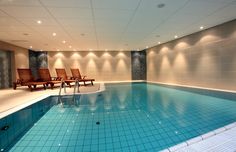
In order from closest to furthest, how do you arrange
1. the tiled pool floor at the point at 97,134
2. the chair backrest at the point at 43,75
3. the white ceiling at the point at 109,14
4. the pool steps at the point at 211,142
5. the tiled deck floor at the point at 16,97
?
1. the pool steps at the point at 211,142
2. the tiled pool floor at the point at 97,134
3. the white ceiling at the point at 109,14
4. the tiled deck floor at the point at 16,97
5. the chair backrest at the point at 43,75

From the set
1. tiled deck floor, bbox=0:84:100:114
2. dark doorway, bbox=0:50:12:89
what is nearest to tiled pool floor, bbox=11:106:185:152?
tiled deck floor, bbox=0:84:100:114

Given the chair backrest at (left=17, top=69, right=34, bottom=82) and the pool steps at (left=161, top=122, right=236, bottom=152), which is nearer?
the pool steps at (left=161, top=122, right=236, bottom=152)

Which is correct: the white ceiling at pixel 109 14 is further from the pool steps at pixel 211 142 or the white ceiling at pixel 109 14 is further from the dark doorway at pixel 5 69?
the dark doorway at pixel 5 69

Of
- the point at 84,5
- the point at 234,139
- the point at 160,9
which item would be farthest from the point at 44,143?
the point at 160,9

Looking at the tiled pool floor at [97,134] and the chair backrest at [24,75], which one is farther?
the chair backrest at [24,75]

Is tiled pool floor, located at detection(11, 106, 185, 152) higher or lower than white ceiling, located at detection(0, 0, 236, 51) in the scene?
lower

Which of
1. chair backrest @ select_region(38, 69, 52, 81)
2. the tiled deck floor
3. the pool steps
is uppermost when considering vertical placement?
chair backrest @ select_region(38, 69, 52, 81)

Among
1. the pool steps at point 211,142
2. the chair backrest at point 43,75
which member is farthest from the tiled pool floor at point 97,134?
the chair backrest at point 43,75

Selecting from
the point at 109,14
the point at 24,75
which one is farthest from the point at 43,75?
the point at 109,14

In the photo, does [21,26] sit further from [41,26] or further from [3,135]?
[3,135]

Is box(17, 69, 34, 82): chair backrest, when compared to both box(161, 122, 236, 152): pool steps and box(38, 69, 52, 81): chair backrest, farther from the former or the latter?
box(161, 122, 236, 152): pool steps

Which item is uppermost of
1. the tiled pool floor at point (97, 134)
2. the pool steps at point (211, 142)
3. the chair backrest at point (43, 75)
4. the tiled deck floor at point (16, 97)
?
the chair backrest at point (43, 75)

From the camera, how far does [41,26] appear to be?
543 centimetres

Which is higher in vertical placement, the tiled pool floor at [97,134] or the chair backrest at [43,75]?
the chair backrest at [43,75]
